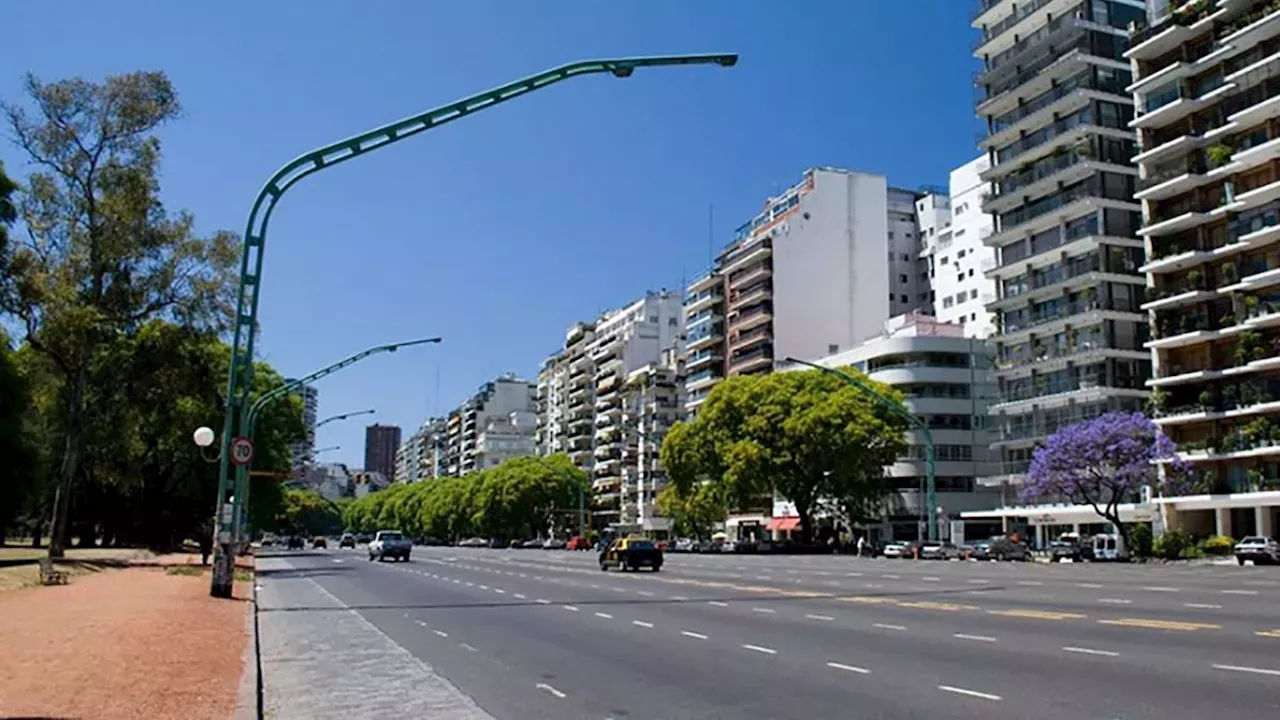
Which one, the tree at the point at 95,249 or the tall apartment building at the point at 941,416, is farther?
the tall apartment building at the point at 941,416

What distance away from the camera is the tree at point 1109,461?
5597 cm

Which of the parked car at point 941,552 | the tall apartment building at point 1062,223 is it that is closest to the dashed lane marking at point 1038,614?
the parked car at point 941,552

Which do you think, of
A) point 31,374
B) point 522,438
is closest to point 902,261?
point 31,374

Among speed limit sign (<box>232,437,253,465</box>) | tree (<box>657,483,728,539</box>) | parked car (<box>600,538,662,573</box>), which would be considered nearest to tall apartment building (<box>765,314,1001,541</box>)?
tree (<box>657,483,728,539</box>)

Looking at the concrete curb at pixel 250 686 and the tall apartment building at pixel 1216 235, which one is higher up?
the tall apartment building at pixel 1216 235

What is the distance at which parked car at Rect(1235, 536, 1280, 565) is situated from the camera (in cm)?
4859

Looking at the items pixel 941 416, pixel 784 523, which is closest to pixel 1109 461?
pixel 941 416

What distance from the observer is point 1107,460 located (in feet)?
185

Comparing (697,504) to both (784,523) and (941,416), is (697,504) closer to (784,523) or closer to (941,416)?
(784,523)

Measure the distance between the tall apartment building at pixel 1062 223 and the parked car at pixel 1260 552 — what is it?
2061 centimetres

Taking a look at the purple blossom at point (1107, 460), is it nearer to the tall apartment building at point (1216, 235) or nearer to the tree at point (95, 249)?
the tall apartment building at point (1216, 235)

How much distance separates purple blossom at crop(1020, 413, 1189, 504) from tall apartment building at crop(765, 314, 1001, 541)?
78.7 ft

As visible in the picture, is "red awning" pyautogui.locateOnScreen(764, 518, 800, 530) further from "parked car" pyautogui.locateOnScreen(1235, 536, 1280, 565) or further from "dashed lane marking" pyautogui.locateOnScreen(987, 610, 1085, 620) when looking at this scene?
"dashed lane marking" pyautogui.locateOnScreen(987, 610, 1085, 620)

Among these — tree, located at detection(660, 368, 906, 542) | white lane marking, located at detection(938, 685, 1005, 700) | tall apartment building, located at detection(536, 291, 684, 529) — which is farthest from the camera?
tall apartment building, located at detection(536, 291, 684, 529)
